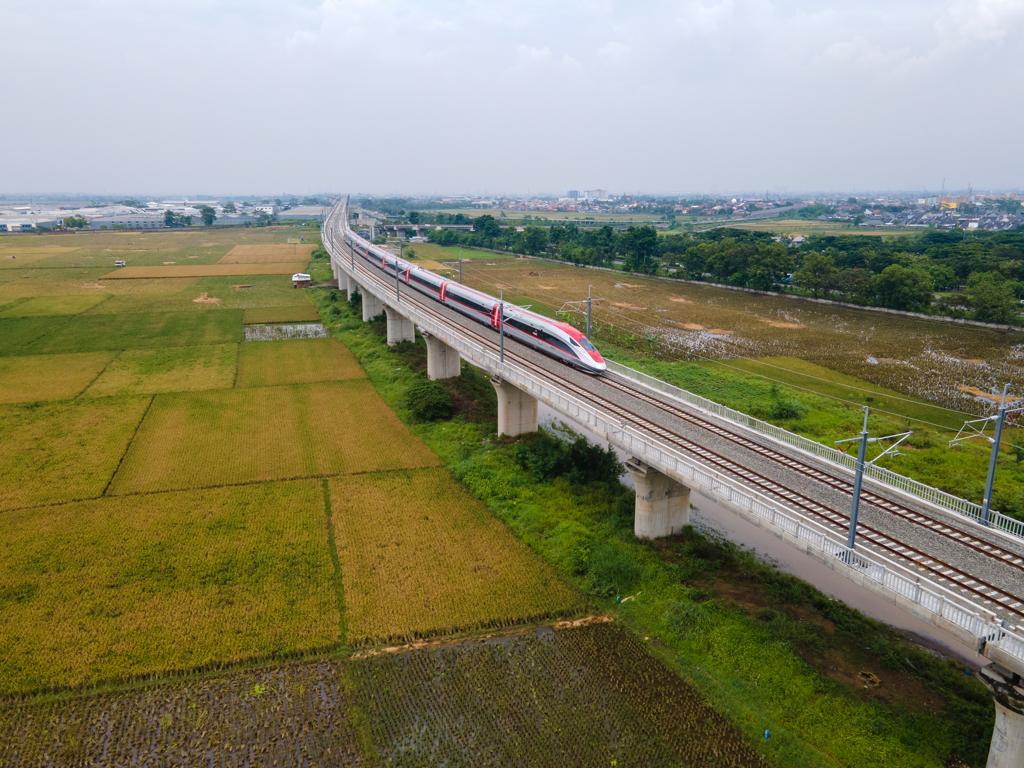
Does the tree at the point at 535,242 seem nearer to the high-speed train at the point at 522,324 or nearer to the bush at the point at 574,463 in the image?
the high-speed train at the point at 522,324

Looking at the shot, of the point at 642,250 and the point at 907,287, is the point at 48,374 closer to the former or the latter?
the point at 907,287

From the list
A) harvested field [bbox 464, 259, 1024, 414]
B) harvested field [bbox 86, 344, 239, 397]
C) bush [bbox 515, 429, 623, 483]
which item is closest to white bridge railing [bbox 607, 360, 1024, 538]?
bush [bbox 515, 429, 623, 483]

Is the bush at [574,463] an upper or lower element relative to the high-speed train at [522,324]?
lower

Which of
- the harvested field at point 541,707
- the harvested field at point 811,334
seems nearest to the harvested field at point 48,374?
the harvested field at point 541,707

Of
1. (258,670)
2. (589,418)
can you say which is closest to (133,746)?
(258,670)

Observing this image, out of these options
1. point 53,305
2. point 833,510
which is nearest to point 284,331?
point 53,305

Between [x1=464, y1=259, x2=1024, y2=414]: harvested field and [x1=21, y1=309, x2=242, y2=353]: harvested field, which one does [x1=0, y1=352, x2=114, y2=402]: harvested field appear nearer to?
[x1=21, y1=309, x2=242, y2=353]: harvested field

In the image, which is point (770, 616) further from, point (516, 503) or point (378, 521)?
point (378, 521)
